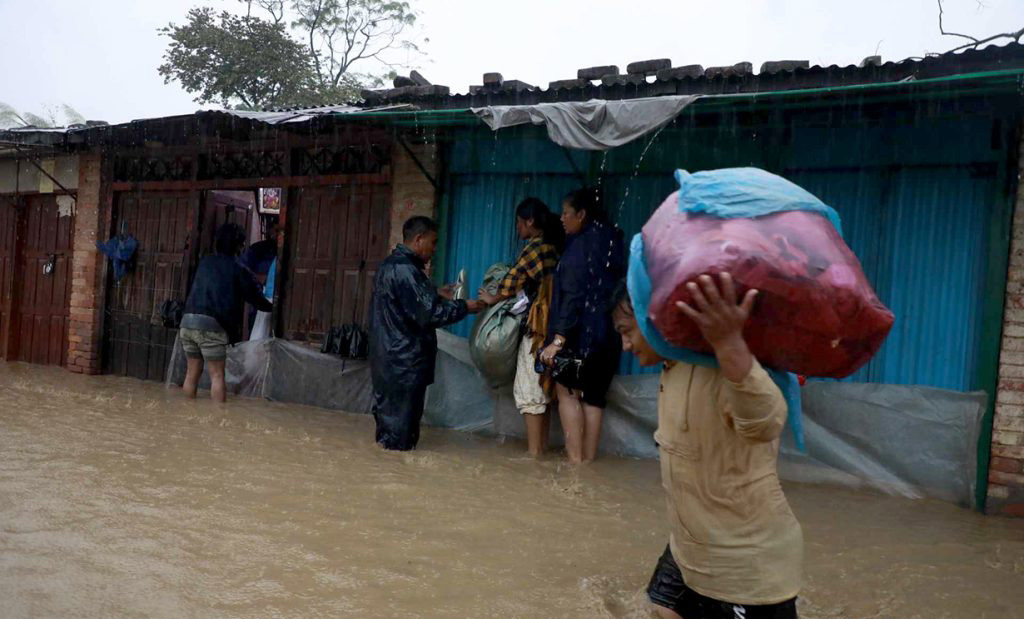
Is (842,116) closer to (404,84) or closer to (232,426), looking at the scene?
(404,84)

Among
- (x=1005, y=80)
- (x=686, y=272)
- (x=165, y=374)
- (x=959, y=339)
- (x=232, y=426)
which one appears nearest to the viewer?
(x=686, y=272)

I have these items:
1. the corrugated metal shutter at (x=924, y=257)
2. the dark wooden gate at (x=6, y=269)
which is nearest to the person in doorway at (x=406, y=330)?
the corrugated metal shutter at (x=924, y=257)

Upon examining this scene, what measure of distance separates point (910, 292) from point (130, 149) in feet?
28.7

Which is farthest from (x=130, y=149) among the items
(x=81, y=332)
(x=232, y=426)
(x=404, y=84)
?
(x=232, y=426)

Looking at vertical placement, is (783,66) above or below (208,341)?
above

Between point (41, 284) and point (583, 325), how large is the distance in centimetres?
870

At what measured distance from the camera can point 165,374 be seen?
366 inches

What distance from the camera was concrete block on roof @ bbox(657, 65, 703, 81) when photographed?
6.03 meters

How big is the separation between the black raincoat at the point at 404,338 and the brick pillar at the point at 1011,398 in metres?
3.49

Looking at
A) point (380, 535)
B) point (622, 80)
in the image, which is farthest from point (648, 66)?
point (380, 535)

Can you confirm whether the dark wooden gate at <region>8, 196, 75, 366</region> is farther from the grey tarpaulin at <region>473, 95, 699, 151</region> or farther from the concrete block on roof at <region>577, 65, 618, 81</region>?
the grey tarpaulin at <region>473, 95, 699, 151</region>

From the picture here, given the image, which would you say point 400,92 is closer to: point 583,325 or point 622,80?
point 622,80

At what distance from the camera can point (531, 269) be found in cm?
577

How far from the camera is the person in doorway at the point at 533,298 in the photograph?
225 inches
